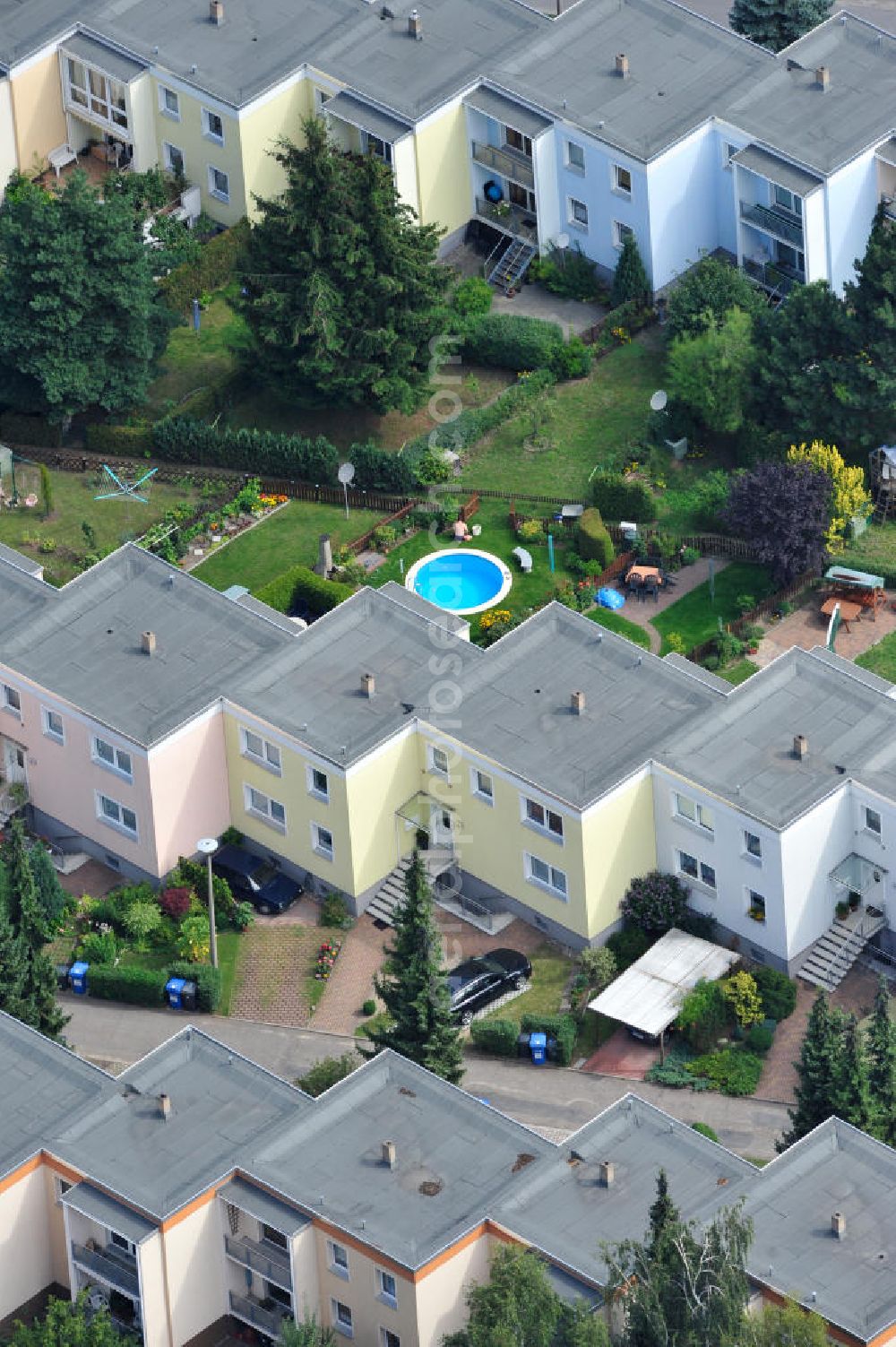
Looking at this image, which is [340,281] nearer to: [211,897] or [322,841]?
[322,841]

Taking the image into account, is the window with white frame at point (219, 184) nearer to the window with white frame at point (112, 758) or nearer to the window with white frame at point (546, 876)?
the window with white frame at point (112, 758)

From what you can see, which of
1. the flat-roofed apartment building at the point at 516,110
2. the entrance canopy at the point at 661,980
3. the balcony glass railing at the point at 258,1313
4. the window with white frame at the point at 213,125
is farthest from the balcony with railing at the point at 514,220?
the balcony glass railing at the point at 258,1313

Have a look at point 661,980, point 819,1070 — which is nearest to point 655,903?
point 661,980

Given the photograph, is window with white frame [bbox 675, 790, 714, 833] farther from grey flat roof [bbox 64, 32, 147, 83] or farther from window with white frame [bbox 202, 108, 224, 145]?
grey flat roof [bbox 64, 32, 147, 83]

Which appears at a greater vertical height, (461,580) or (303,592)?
(303,592)

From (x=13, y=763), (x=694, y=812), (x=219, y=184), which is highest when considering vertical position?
(x=219, y=184)

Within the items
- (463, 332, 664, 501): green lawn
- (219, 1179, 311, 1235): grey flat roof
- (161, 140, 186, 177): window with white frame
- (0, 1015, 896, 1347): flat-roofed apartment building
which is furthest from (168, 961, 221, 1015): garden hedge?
(161, 140, 186, 177): window with white frame

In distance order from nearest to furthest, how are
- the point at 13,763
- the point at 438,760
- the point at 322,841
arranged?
the point at 438,760
the point at 322,841
the point at 13,763

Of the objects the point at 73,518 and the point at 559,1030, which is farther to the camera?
the point at 73,518
